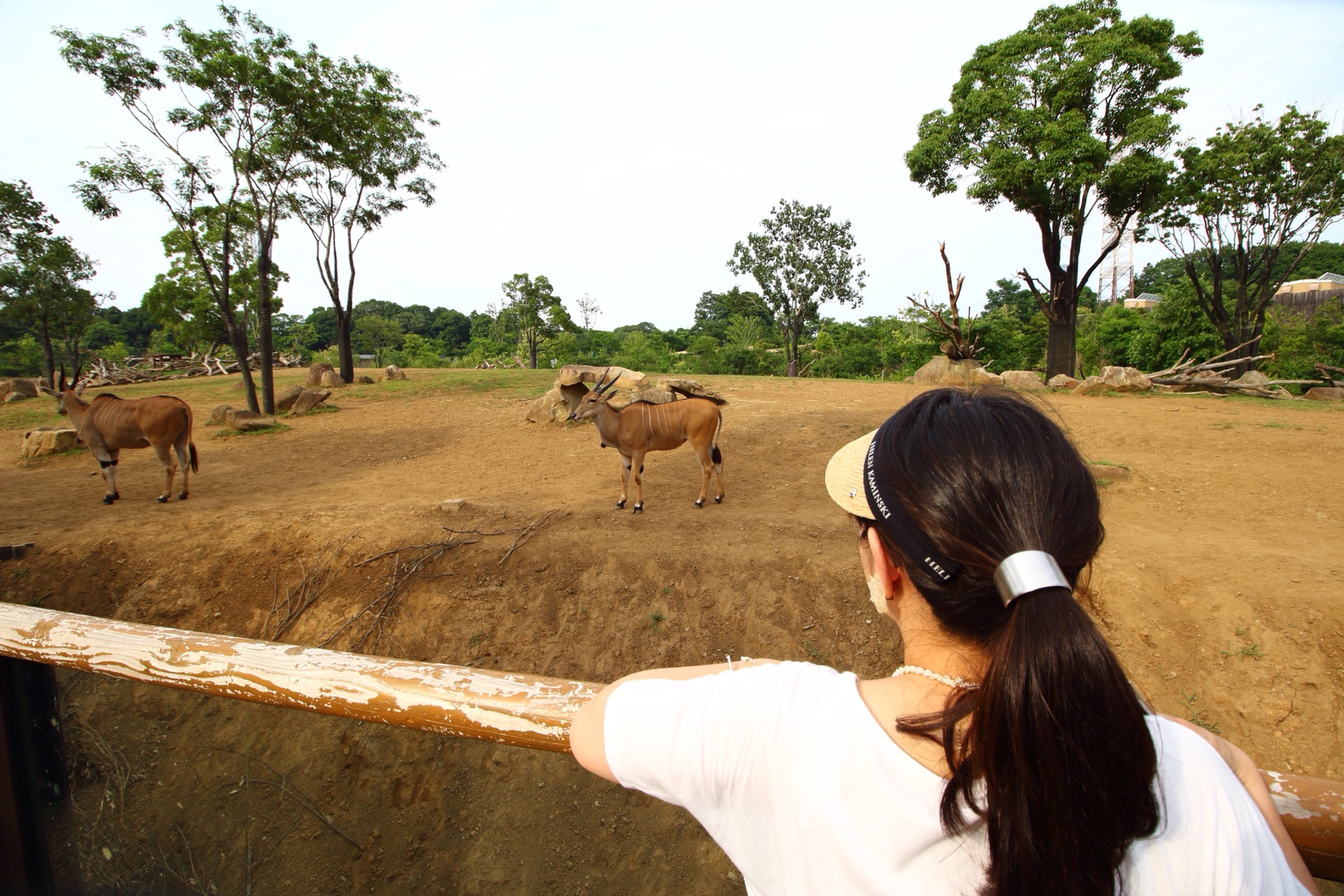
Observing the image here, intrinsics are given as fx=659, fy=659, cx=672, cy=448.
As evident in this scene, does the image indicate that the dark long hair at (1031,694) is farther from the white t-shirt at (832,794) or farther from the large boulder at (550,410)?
the large boulder at (550,410)

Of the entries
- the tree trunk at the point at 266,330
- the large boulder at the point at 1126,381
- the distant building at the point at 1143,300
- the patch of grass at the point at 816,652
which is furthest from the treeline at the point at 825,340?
the patch of grass at the point at 816,652

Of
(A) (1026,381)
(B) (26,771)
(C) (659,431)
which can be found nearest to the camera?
(B) (26,771)

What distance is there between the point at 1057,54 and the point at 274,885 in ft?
66.8

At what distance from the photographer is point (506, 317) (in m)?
36.0

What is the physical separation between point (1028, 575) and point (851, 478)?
0.40 metres

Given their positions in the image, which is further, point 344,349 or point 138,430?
point 344,349

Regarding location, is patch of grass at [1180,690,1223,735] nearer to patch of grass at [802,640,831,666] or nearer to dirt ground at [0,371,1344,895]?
dirt ground at [0,371,1344,895]

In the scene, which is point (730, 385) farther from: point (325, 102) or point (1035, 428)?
point (1035, 428)

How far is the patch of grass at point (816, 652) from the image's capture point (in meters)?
5.12

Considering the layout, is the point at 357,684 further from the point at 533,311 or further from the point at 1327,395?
the point at 533,311

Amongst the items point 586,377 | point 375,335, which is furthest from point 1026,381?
point 375,335

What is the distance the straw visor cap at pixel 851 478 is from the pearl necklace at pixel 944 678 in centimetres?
25

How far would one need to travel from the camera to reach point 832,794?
89 cm

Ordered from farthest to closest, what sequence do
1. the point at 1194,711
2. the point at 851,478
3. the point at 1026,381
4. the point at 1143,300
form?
the point at 1143,300
the point at 1026,381
the point at 1194,711
the point at 851,478
